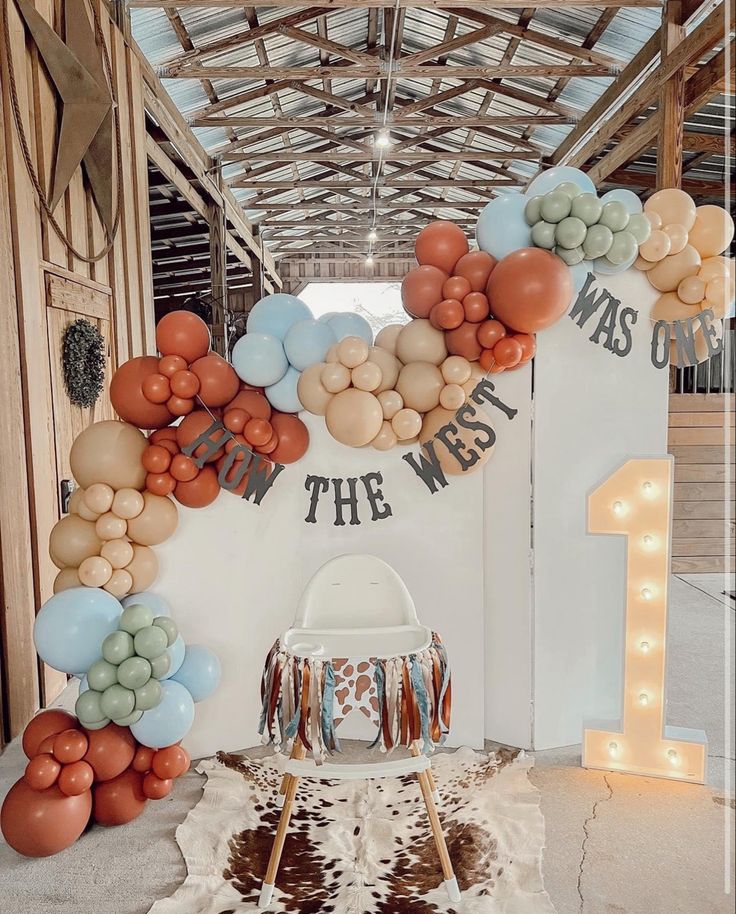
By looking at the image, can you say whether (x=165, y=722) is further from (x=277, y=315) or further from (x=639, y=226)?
(x=639, y=226)

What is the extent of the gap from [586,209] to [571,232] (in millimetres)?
99

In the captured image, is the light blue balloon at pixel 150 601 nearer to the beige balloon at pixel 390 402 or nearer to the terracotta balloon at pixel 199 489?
the terracotta balloon at pixel 199 489

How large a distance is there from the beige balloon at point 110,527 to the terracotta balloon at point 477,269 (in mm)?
1408

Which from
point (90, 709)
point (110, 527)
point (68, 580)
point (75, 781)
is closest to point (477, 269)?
point (110, 527)

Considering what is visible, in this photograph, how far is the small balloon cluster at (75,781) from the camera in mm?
2002

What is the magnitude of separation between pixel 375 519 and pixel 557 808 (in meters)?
1.11

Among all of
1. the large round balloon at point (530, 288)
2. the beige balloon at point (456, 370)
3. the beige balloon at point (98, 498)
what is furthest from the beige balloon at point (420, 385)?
the beige balloon at point (98, 498)

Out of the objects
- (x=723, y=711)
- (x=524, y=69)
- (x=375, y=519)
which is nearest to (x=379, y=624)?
(x=375, y=519)

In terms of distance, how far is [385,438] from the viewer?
2.36 meters

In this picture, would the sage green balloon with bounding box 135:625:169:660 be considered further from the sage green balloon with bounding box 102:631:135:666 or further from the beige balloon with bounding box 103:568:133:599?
the beige balloon with bounding box 103:568:133:599

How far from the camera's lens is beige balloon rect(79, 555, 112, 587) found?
7.49 ft

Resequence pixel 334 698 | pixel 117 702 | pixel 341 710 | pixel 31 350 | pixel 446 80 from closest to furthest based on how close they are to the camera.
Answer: pixel 334 698, pixel 341 710, pixel 117 702, pixel 31 350, pixel 446 80

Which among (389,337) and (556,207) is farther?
(389,337)

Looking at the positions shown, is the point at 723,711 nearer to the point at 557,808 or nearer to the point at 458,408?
the point at 557,808
